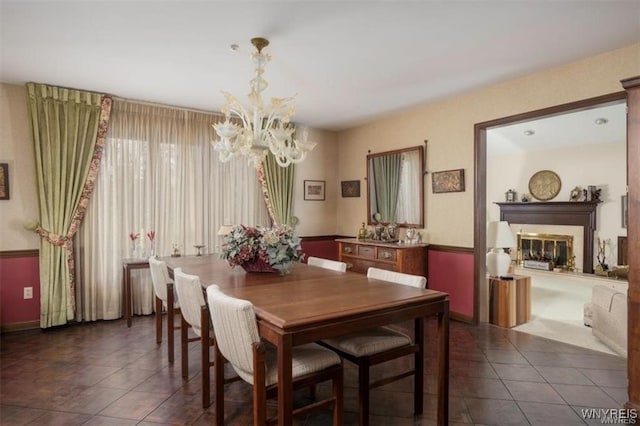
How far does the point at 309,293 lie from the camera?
80.3 inches

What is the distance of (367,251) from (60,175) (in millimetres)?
3547

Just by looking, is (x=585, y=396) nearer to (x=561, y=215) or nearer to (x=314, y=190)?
(x=314, y=190)

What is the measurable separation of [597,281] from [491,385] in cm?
535

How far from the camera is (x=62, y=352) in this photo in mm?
3146

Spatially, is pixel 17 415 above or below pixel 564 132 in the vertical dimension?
below

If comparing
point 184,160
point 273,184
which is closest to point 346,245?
point 273,184

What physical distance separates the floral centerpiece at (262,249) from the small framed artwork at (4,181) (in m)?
2.61

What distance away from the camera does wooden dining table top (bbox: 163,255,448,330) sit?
5.42 feet

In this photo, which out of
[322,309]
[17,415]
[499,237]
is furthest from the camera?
[499,237]

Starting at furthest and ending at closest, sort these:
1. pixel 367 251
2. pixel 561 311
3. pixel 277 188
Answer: pixel 277 188, pixel 367 251, pixel 561 311

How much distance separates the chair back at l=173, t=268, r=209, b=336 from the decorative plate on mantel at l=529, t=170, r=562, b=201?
789cm

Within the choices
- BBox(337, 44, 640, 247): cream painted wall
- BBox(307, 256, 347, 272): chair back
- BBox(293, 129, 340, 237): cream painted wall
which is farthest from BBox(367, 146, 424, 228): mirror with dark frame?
BBox(307, 256, 347, 272): chair back

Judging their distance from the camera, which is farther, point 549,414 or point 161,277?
point 161,277

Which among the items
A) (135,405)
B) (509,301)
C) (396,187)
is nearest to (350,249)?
(396,187)
